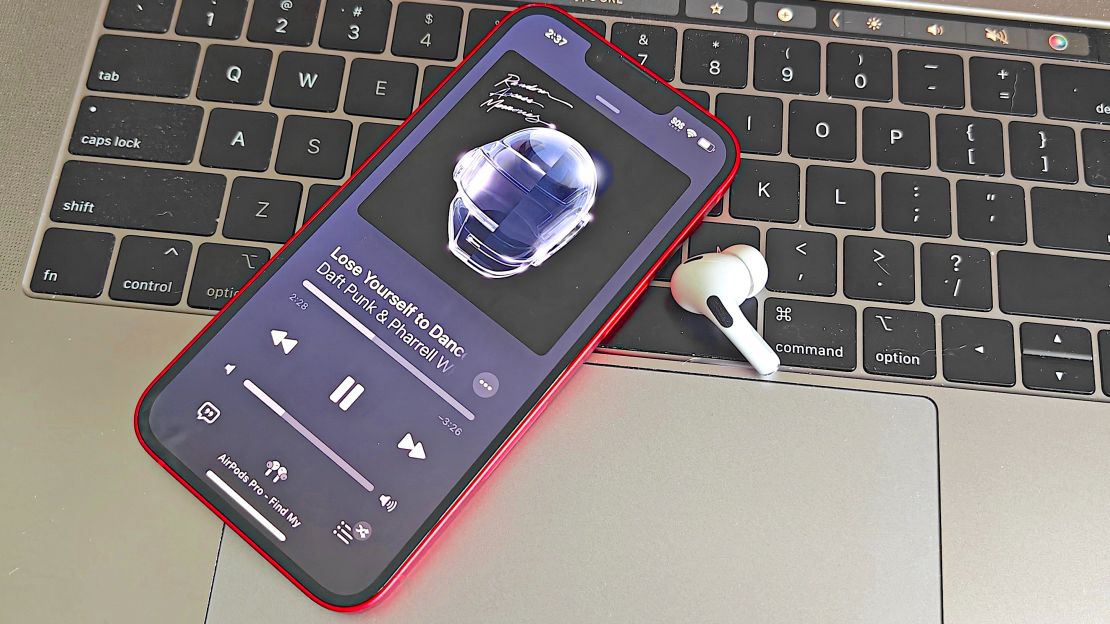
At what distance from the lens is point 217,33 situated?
60cm

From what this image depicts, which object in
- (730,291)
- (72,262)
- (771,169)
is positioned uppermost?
(771,169)

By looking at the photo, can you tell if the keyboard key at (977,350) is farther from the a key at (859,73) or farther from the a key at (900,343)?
the a key at (859,73)

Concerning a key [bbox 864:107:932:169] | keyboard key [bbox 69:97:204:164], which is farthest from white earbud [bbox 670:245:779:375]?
keyboard key [bbox 69:97:204:164]

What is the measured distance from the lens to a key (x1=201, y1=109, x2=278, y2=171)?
0.57 m

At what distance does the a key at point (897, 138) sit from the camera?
580 mm

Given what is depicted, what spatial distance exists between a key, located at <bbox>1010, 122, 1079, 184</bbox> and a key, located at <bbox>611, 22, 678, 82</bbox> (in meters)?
0.23

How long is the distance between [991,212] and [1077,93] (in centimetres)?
11

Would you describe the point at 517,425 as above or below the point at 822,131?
below

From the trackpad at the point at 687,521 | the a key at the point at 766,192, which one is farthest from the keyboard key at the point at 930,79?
the trackpad at the point at 687,521

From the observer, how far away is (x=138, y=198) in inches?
22.2

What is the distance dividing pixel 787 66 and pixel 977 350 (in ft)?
0.73

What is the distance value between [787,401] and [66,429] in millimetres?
434

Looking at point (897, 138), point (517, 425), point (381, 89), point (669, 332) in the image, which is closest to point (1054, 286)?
point (897, 138)

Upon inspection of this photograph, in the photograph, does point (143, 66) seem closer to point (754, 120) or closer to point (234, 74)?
point (234, 74)
